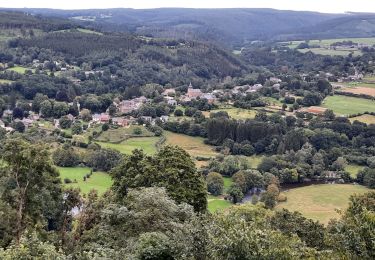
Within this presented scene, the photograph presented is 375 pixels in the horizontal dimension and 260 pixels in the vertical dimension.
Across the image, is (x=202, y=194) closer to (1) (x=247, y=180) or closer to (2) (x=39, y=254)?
(2) (x=39, y=254)

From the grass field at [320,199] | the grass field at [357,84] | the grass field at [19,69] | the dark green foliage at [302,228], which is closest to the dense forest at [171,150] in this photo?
the dark green foliage at [302,228]

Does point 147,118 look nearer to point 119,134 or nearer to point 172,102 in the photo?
point 119,134

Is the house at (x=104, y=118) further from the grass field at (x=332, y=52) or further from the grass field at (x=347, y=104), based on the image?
the grass field at (x=332, y=52)

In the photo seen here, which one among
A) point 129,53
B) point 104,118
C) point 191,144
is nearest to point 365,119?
point 191,144

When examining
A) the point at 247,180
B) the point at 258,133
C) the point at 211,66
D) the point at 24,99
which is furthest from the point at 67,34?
the point at 247,180

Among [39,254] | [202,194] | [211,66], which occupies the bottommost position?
[211,66]

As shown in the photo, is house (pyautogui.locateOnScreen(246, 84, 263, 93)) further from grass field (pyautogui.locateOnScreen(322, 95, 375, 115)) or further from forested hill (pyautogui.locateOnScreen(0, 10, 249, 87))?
forested hill (pyautogui.locateOnScreen(0, 10, 249, 87))
